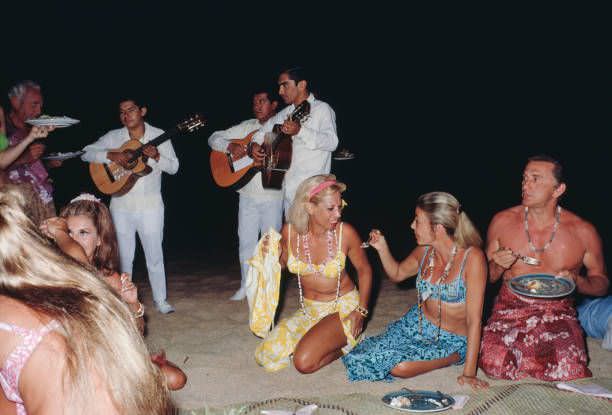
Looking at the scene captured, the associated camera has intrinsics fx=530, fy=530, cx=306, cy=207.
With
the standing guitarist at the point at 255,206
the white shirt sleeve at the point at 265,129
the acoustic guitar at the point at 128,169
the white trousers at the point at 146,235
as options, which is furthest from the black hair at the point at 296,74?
the white trousers at the point at 146,235

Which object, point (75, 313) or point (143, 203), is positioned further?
point (143, 203)

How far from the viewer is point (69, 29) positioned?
1539cm

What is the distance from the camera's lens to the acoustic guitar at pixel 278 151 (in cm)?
492

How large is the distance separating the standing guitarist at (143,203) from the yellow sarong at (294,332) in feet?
5.29

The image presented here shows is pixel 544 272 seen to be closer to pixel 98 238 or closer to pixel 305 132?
pixel 305 132

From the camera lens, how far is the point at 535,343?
3.68 metres

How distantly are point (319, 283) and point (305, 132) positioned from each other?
4.72 ft

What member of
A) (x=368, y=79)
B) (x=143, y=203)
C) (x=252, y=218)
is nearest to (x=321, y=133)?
(x=252, y=218)

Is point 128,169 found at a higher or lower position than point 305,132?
lower

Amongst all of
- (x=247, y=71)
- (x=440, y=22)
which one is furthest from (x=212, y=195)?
(x=440, y=22)

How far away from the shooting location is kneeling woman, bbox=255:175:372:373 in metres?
3.96

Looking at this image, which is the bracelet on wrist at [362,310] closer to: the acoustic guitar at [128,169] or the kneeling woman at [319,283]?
the kneeling woman at [319,283]

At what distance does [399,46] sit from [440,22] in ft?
5.31

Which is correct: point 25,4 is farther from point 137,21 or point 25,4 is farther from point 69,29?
point 137,21
